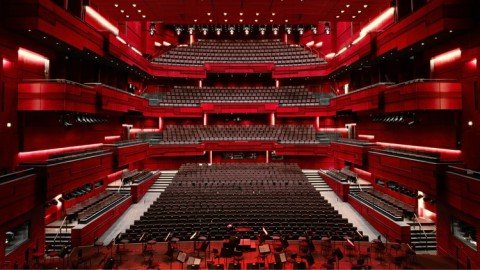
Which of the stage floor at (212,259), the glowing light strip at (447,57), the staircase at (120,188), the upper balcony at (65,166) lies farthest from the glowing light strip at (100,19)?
the glowing light strip at (447,57)

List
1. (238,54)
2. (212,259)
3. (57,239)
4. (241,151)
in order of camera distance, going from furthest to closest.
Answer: (238,54), (241,151), (57,239), (212,259)

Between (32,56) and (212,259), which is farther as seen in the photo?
(32,56)

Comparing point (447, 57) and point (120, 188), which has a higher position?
point (447, 57)

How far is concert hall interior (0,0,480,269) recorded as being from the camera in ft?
24.2

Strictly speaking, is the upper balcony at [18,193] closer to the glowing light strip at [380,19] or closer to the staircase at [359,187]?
the staircase at [359,187]

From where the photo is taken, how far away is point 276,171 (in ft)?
50.3

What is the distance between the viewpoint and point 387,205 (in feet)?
35.0

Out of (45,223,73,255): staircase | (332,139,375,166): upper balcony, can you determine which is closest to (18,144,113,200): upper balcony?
(45,223,73,255): staircase

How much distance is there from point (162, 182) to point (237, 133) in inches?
233

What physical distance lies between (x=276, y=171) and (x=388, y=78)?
22.1 ft

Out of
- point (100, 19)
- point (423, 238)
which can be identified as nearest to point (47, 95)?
point (100, 19)

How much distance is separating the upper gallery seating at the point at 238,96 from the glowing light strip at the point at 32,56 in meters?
9.86

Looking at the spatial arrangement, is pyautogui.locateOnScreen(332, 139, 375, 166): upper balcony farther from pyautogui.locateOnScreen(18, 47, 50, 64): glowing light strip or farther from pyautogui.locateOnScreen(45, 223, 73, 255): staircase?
pyautogui.locateOnScreen(18, 47, 50, 64): glowing light strip

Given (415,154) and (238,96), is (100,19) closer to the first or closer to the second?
(238,96)
